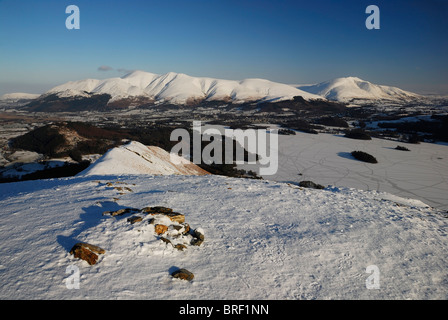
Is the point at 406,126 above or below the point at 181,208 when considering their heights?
above

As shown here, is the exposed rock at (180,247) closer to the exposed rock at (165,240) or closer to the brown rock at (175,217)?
the exposed rock at (165,240)

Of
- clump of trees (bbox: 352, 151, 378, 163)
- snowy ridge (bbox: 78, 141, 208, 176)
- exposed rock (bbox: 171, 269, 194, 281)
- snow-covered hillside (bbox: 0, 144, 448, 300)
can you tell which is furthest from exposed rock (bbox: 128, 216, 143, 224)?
clump of trees (bbox: 352, 151, 378, 163)

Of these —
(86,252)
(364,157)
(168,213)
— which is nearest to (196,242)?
(168,213)

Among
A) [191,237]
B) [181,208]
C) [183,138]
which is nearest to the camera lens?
[191,237]

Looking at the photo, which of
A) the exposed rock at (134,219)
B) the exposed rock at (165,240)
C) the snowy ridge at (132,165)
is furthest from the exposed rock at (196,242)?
the snowy ridge at (132,165)

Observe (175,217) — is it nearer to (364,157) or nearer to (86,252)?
(86,252)

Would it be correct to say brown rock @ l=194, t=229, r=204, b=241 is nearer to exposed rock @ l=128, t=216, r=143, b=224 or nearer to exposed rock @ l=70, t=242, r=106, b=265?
exposed rock @ l=128, t=216, r=143, b=224
